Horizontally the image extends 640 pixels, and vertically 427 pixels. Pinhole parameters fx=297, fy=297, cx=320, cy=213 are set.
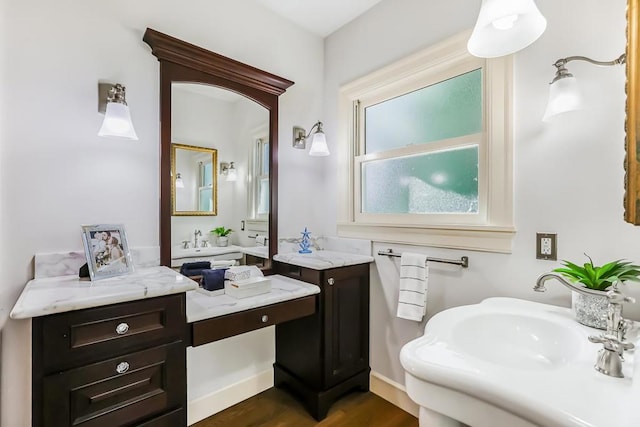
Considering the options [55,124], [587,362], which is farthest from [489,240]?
[55,124]

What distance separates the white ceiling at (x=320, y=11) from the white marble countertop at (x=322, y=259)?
1779 mm

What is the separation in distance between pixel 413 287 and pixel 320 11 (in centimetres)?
204

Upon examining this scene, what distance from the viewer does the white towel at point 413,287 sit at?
1.73 meters

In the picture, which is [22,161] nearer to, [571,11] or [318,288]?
[318,288]

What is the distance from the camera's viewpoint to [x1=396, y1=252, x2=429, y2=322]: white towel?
1.73m

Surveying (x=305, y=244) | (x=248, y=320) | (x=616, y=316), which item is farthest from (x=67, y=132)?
(x=616, y=316)

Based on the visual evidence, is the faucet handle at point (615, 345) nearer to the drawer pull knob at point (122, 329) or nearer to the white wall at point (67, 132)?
the drawer pull knob at point (122, 329)

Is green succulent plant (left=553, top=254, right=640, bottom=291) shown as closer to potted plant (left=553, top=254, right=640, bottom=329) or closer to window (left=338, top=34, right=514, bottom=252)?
potted plant (left=553, top=254, right=640, bottom=329)

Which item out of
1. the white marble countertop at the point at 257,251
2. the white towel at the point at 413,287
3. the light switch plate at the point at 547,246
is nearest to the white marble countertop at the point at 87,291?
the white marble countertop at the point at 257,251

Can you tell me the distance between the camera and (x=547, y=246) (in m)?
1.35

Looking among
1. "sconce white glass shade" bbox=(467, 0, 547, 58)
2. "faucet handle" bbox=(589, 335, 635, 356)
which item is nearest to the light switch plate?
"faucet handle" bbox=(589, 335, 635, 356)

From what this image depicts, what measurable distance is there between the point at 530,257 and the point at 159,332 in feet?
5.49

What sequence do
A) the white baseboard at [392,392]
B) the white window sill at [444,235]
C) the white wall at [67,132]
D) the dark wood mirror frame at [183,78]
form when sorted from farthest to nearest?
the white baseboard at [392,392], the dark wood mirror frame at [183,78], the white window sill at [444,235], the white wall at [67,132]

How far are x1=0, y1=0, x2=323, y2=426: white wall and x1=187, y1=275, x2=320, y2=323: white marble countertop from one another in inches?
18.1
